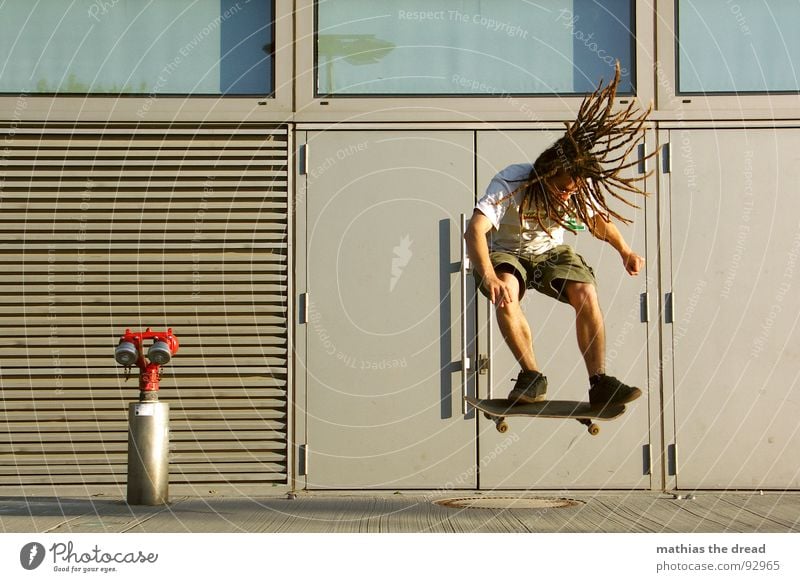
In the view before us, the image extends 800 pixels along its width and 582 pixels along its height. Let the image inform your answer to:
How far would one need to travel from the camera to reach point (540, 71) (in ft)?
34.2

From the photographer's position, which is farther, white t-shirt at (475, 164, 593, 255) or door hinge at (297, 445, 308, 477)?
door hinge at (297, 445, 308, 477)

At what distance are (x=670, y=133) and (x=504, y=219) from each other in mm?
3554

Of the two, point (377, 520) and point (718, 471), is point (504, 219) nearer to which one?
point (377, 520)

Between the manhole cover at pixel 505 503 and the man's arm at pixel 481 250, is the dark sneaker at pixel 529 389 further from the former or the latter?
the manhole cover at pixel 505 503

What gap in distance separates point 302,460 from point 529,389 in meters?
3.50

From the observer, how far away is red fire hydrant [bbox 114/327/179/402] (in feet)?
29.6

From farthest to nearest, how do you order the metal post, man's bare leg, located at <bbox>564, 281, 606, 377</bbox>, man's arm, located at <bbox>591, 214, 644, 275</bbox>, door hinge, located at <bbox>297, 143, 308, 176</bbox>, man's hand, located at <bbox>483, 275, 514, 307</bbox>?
door hinge, located at <bbox>297, 143, 308, 176</bbox>, the metal post, man's bare leg, located at <bbox>564, 281, 606, 377</bbox>, man's arm, located at <bbox>591, 214, 644, 275</bbox>, man's hand, located at <bbox>483, 275, 514, 307</bbox>

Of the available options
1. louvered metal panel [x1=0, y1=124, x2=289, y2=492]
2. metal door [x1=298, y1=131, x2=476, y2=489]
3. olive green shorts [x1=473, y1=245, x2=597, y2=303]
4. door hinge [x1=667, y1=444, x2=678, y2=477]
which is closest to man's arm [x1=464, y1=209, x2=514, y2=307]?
olive green shorts [x1=473, y1=245, x2=597, y2=303]

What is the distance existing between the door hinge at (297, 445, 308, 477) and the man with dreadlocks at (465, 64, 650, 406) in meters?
3.41

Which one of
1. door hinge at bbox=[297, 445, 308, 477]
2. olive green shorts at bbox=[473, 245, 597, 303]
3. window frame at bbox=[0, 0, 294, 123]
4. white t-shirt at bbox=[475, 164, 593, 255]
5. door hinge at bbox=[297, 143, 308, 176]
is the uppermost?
window frame at bbox=[0, 0, 294, 123]

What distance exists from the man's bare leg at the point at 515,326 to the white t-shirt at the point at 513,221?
Result: 9.3 inches

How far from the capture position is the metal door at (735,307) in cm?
1007

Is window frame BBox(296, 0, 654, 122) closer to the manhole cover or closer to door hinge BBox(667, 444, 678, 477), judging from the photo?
door hinge BBox(667, 444, 678, 477)

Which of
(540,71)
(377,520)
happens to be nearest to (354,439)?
(377,520)
